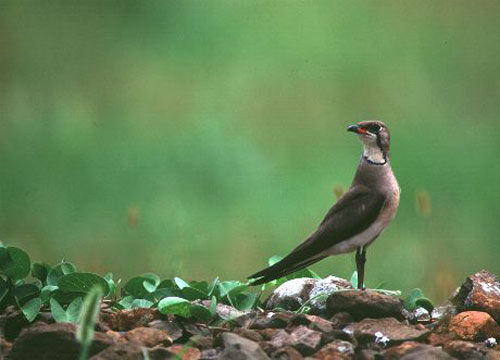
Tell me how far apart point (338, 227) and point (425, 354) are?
94 centimetres

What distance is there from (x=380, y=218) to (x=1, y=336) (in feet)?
4.86

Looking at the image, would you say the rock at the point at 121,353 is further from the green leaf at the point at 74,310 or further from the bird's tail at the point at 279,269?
the bird's tail at the point at 279,269

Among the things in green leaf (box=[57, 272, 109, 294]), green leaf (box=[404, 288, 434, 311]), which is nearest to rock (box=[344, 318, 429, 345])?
green leaf (box=[404, 288, 434, 311])

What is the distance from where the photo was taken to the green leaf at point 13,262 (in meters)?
3.26

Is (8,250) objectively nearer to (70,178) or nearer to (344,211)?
(344,211)

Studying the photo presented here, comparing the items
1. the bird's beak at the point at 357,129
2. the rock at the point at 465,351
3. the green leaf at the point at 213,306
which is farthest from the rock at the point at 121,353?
the bird's beak at the point at 357,129

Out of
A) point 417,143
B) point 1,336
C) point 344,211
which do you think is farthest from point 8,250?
point 417,143

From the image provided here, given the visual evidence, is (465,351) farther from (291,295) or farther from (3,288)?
(3,288)

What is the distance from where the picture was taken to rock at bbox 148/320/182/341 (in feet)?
9.98

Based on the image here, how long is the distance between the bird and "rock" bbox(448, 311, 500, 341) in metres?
0.46

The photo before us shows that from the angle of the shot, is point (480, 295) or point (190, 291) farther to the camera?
point (190, 291)

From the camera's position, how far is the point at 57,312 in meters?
3.11

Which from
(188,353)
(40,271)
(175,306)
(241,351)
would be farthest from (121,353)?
(40,271)

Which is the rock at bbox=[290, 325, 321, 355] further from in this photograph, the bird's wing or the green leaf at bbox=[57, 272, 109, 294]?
the green leaf at bbox=[57, 272, 109, 294]
